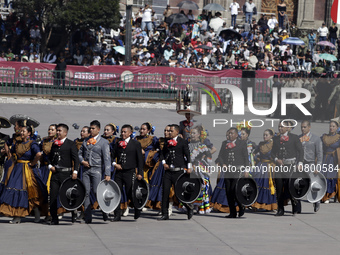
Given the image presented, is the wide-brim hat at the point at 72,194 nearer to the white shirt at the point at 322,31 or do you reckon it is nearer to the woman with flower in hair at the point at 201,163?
the woman with flower in hair at the point at 201,163

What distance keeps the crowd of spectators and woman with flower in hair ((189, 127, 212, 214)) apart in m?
18.3

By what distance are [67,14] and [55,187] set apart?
21345 millimetres

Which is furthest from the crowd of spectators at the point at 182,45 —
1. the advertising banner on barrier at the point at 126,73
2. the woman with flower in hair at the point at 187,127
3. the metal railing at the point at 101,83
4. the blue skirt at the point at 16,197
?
the blue skirt at the point at 16,197

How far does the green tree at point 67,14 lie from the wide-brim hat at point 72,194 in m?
21.3

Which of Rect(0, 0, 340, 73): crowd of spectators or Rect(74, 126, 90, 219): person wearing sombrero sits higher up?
Rect(0, 0, 340, 73): crowd of spectators

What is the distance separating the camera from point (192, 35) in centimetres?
3625

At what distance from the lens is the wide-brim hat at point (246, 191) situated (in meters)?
13.3

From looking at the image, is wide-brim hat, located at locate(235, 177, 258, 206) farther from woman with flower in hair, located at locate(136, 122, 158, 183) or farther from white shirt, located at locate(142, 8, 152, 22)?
white shirt, located at locate(142, 8, 152, 22)

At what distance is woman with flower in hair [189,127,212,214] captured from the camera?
545 inches

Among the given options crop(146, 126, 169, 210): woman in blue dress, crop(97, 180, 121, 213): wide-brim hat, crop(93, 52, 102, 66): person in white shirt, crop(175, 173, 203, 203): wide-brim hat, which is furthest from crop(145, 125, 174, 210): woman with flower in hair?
crop(93, 52, 102, 66): person in white shirt

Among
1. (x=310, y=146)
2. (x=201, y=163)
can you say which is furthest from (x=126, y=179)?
(x=310, y=146)

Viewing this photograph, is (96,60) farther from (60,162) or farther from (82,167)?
(60,162)

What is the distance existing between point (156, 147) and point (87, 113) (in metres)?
14.3

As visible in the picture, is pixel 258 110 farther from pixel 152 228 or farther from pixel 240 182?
pixel 152 228
